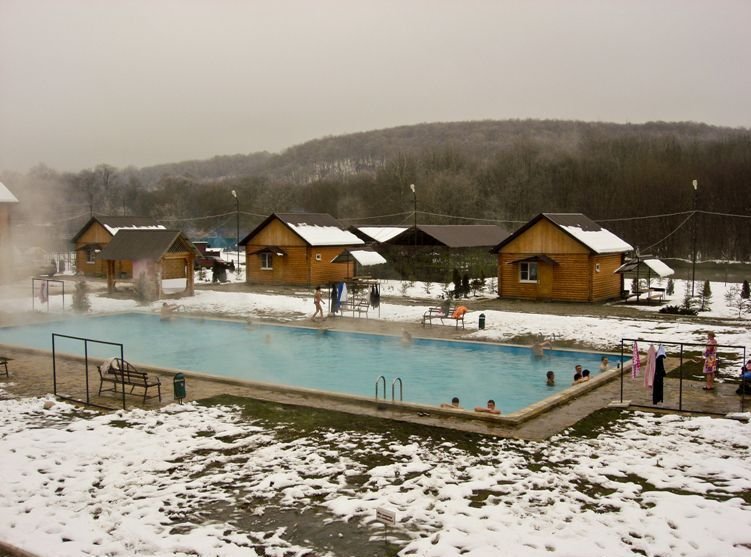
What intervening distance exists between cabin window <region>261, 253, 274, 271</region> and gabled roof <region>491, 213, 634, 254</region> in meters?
15.1

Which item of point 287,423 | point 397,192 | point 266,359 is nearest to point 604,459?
point 287,423

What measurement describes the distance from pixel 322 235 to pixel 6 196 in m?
17.9

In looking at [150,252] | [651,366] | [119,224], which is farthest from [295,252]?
[651,366]

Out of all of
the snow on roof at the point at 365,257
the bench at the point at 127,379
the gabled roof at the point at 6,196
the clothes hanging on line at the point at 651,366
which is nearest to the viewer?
the clothes hanging on line at the point at 651,366

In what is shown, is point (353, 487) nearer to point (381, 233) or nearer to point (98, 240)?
point (98, 240)

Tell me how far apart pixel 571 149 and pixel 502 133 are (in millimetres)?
41911

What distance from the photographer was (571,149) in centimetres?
11812

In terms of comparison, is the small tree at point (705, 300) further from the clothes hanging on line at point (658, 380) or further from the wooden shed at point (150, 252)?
the wooden shed at point (150, 252)

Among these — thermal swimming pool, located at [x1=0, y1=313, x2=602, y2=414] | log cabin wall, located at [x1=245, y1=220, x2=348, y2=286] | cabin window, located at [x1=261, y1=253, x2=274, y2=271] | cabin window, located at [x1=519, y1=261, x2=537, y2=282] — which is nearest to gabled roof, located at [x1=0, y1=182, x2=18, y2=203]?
thermal swimming pool, located at [x1=0, y1=313, x2=602, y2=414]

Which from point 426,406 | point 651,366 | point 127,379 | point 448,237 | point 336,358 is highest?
point 448,237

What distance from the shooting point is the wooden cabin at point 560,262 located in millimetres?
32188

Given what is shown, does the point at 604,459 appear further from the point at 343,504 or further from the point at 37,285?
the point at 37,285

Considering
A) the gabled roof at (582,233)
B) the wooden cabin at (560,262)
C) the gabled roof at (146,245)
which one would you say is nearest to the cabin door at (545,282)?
the wooden cabin at (560,262)

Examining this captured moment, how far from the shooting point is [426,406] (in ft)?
44.9
